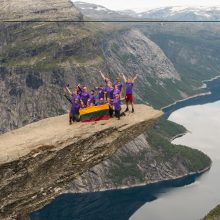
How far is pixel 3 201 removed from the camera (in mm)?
52281

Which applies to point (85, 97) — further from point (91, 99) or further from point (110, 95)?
point (110, 95)

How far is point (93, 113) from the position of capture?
193 ft

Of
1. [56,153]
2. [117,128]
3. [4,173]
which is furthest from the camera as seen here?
[117,128]

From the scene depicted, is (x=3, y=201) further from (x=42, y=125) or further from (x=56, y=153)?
(x=42, y=125)

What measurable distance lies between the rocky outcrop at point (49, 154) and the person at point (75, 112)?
1.20 metres

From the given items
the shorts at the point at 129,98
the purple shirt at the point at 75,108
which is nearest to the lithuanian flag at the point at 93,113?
the purple shirt at the point at 75,108

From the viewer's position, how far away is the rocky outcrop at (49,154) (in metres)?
51.9

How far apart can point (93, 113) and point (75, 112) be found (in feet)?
8.18

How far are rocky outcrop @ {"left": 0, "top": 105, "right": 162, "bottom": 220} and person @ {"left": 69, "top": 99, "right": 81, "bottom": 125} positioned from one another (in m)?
1.20

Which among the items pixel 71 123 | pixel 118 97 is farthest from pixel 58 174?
pixel 118 97

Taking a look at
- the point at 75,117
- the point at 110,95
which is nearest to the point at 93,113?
the point at 75,117

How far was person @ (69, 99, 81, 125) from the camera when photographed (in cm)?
5893

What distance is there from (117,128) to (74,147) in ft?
21.6

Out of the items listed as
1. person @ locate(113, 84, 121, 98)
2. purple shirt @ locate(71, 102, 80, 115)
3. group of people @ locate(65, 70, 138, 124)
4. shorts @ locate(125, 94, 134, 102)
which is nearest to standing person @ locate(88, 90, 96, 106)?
group of people @ locate(65, 70, 138, 124)
